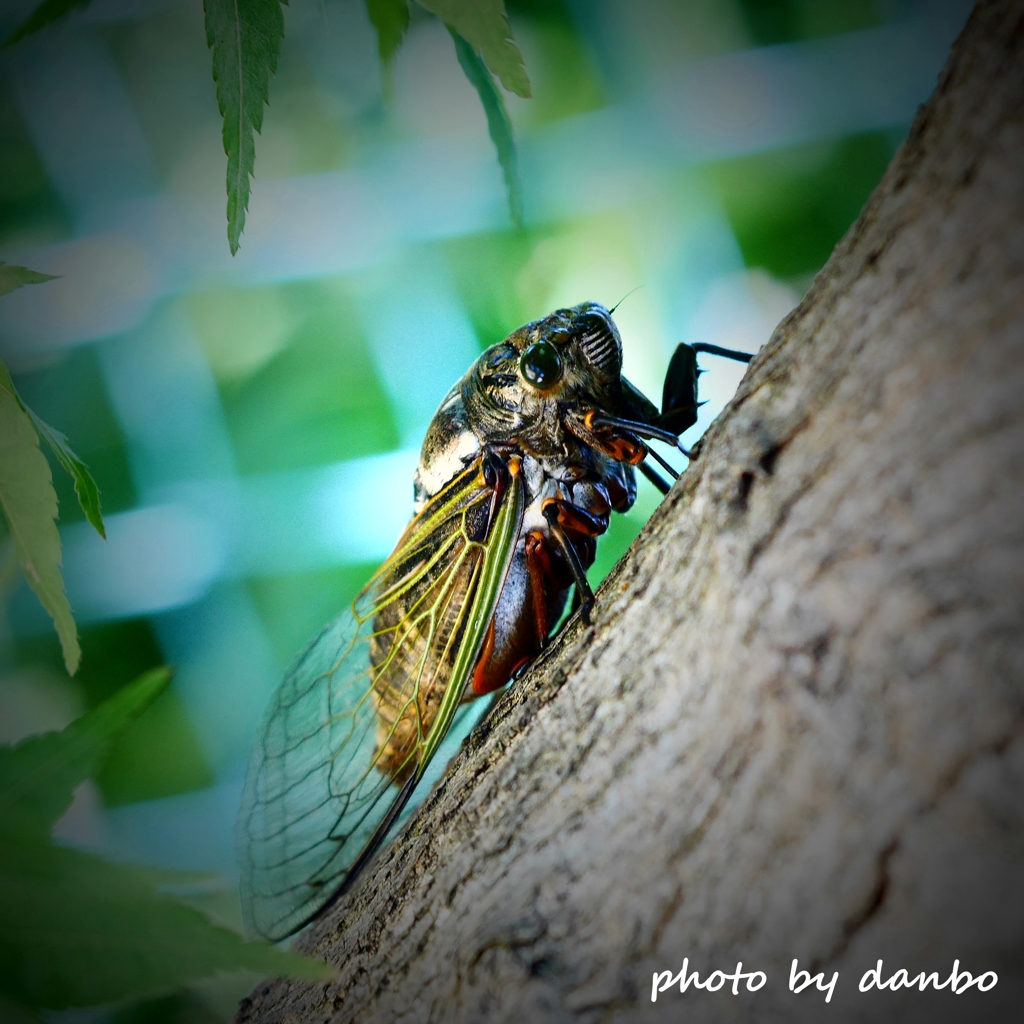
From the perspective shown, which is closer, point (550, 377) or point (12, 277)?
point (12, 277)

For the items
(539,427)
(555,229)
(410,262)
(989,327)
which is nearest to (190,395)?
(410,262)

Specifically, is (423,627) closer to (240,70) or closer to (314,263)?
(240,70)

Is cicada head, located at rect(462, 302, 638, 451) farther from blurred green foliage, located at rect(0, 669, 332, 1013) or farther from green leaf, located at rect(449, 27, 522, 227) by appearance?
blurred green foliage, located at rect(0, 669, 332, 1013)

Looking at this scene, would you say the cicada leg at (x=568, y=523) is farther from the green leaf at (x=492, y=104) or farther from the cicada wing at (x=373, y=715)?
the green leaf at (x=492, y=104)

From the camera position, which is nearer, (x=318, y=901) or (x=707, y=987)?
(x=707, y=987)

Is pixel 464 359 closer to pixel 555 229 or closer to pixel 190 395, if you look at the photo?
pixel 555 229

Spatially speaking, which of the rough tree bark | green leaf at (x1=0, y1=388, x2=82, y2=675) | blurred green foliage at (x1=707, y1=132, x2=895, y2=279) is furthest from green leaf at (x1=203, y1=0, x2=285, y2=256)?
blurred green foliage at (x1=707, y1=132, x2=895, y2=279)

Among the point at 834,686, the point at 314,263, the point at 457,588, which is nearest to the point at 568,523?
the point at 457,588
